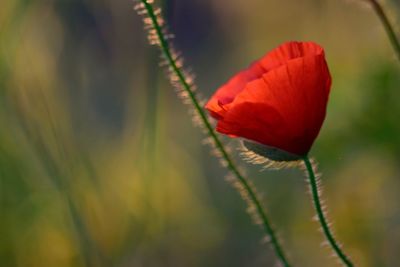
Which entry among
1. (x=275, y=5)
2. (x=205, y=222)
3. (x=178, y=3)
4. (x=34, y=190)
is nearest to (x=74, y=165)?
(x=34, y=190)

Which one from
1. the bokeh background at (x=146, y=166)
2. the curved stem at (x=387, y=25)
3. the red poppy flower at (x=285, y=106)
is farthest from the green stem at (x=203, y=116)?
the bokeh background at (x=146, y=166)

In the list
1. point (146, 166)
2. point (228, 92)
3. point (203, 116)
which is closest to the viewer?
point (203, 116)

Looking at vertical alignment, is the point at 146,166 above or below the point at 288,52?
below

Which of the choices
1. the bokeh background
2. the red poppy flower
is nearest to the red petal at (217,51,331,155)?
the red poppy flower

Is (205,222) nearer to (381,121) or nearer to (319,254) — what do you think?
(319,254)

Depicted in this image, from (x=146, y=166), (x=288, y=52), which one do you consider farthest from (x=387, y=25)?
(x=146, y=166)

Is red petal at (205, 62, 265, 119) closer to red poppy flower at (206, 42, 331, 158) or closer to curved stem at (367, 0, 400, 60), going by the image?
red poppy flower at (206, 42, 331, 158)

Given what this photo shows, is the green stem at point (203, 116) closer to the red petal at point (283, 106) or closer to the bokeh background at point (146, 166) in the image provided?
the red petal at point (283, 106)

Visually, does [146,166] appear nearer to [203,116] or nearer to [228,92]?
[228,92]
